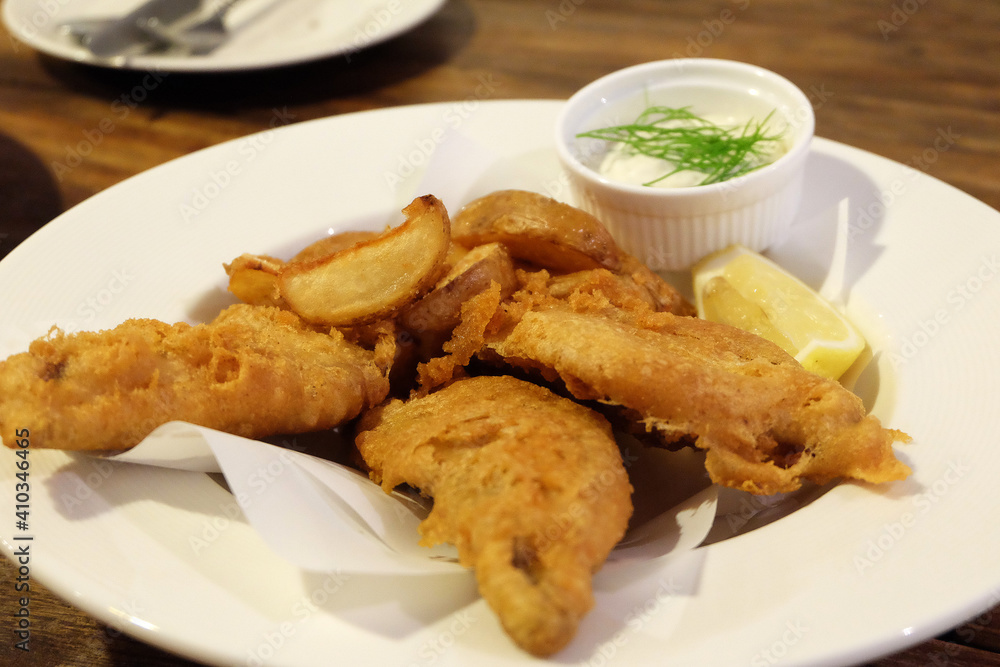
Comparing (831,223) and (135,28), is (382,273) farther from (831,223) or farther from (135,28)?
(135,28)

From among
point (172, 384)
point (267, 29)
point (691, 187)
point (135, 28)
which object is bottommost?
point (691, 187)

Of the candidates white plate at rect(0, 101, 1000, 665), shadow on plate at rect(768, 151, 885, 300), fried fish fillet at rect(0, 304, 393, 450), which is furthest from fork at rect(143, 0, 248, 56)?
shadow on plate at rect(768, 151, 885, 300)

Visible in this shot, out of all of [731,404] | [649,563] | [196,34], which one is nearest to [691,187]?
[731,404]

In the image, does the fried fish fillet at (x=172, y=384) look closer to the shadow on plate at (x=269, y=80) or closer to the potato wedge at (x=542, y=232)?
the potato wedge at (x=542, y=232)

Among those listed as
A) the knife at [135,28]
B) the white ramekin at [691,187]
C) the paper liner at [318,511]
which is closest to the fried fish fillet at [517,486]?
the paper liner at [318,511]

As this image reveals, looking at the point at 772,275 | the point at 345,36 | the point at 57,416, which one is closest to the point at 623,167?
the point at 772,275

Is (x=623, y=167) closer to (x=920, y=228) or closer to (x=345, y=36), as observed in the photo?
(x=920, y=228)
